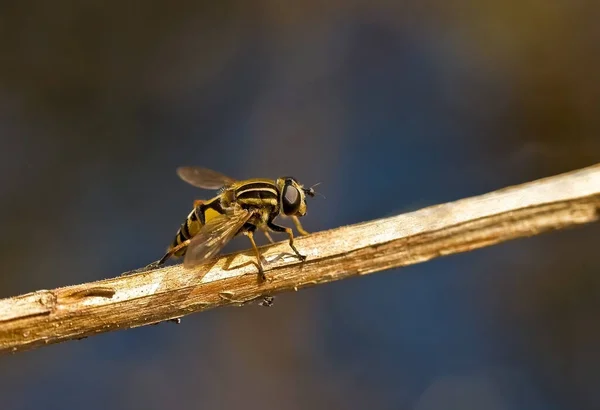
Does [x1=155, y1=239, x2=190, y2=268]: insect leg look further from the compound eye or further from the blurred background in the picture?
the blurred background

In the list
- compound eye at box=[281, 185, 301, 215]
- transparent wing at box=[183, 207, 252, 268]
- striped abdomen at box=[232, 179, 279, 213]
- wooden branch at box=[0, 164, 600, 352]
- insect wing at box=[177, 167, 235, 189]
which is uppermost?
insect wing at box=[177, 167, 235, 189]

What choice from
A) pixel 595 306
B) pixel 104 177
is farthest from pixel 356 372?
pixel 104 177

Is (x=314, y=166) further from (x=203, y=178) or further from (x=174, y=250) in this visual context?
(x=174, y=250)

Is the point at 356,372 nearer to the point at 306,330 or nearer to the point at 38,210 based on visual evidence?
the point at 306,330

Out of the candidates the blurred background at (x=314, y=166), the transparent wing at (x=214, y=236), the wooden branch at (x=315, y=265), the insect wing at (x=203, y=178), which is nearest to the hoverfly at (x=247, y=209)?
the transparent wing at (x=214, y=236)

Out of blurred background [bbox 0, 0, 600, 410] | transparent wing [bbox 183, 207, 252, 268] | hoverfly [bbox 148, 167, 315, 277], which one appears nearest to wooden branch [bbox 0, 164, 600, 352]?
transparent wing [bbox 183, 207, 252, 268]
